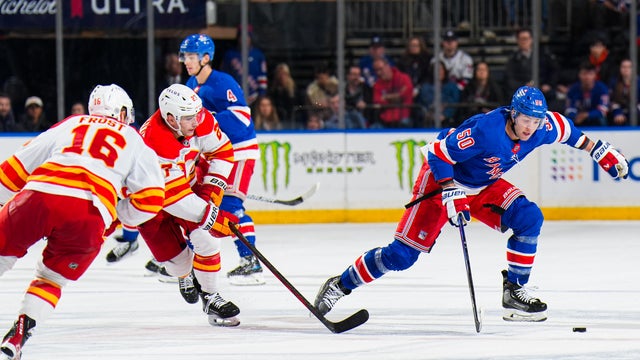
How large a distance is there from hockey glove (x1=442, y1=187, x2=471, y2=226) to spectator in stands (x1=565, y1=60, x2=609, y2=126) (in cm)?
→ 477

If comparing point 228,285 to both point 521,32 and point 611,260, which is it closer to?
→ point 611,260

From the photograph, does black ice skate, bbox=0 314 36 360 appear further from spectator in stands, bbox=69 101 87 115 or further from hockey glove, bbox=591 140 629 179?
spectator in stands, bbox=69 101 87 115

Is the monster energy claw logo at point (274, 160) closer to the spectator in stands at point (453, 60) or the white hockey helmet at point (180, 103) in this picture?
the spectator in stands at point (453, 60)

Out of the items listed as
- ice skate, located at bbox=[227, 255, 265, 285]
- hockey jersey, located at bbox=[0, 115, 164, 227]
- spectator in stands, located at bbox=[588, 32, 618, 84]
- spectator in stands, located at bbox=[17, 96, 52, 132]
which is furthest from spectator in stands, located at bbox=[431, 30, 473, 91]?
hockey jersey, located at bbox=[0, 115, 164, 227]

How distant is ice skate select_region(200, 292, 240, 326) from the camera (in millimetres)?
5332

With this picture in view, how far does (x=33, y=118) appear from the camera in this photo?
9805 mm

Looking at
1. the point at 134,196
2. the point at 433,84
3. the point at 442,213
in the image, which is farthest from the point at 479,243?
the point at 134,196

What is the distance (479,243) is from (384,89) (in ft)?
6.63

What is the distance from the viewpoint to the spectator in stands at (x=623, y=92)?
9.85 meters

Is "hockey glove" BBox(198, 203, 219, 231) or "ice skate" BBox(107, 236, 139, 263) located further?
"ice skate" BBox(107, 236, 139, 263)

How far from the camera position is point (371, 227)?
931 centimetres

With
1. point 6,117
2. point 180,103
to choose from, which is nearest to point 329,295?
point 180,103

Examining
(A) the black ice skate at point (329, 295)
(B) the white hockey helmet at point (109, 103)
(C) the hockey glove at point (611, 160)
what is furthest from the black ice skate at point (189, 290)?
(C) the hockey glove at point (611, 160)

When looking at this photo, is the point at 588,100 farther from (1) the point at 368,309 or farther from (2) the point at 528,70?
(1) the point at 368,309
